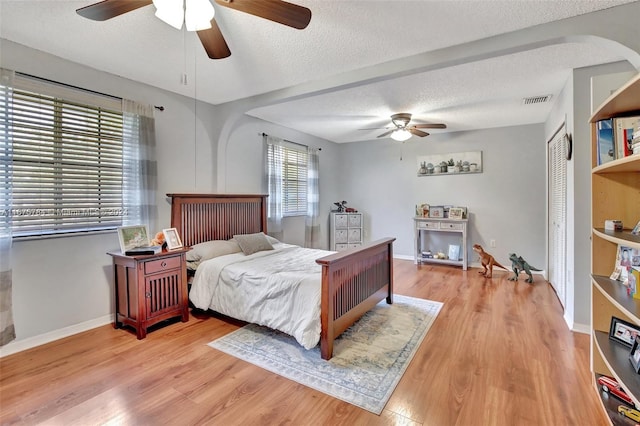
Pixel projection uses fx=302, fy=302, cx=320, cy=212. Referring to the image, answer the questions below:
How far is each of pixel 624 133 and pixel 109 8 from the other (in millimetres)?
2788

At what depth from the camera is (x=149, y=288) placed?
2.76m

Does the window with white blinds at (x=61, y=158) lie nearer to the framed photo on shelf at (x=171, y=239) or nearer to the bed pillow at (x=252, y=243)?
the framed photo on shelf at (x=171, y=239)

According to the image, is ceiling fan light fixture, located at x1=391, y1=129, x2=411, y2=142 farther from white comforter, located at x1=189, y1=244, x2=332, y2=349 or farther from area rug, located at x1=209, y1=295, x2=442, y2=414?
area rug, located at x1=209, y1=295, x2=442, y2=414

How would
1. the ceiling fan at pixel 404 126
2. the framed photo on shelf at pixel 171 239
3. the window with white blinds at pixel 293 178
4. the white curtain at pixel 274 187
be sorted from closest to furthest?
1. the framed photo on shelf at pixel 171 239
2. the ceiling fan at pixel 404 126
3. the white curtain at pixel 274 187
4. the window with white blinds at pixel 293 178

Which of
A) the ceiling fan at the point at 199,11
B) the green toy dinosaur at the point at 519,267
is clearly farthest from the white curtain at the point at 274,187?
the green toy dinosaur at the point at 519,267

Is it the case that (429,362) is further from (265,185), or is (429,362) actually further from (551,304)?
(265,185)

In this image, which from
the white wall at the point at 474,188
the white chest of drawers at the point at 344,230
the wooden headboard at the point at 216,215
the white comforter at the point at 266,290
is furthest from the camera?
the white chest of drawers at the point at 344,230

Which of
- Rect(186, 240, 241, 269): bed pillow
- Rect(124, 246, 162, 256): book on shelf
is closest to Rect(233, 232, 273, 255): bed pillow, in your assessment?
Rect(186, 240, 241, 269): bed pillow

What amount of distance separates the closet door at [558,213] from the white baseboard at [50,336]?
4782mm

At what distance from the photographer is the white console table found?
515 cm

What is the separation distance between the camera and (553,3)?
1.85 m

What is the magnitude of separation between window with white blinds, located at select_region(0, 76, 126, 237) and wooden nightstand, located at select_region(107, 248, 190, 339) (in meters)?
0.51

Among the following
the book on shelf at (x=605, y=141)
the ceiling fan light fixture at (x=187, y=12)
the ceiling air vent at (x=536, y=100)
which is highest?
the ceiling air vent at (x=536, y=100)

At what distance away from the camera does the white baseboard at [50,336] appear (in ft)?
7.95
